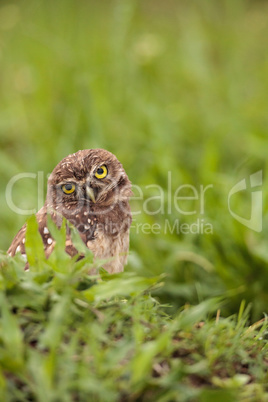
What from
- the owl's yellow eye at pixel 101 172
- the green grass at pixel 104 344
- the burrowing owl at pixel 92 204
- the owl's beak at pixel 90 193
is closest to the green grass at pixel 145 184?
the green grass at pixel 104 344

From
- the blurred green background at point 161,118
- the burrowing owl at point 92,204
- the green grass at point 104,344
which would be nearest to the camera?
the green grass at point 104,344

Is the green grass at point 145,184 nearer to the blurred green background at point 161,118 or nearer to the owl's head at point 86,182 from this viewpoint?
the blurred green background at point 161,118

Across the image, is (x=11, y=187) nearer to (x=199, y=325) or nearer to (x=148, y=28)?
(x=199, y=325)

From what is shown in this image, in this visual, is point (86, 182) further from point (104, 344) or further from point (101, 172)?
point (104, 344)

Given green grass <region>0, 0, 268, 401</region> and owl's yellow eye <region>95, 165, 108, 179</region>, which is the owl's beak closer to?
owl's yellow eye <region>95, 165, 108, 179</region>

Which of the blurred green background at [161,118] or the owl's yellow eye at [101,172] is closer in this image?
the owl's yellow eye at [101,172]

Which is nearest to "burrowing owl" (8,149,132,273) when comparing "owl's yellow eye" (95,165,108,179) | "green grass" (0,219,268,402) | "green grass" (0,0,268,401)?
"owl's yellow eye" (95,165,108,179)

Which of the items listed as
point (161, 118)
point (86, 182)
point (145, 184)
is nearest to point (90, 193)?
point (86, 182)
